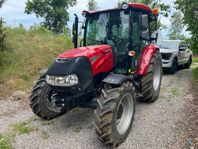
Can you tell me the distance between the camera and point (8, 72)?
8.73m

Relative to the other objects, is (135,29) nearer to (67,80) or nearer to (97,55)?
(97,55)

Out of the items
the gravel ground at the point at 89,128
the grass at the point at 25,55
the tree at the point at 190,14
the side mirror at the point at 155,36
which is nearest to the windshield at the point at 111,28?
the gravel ground at the point at 89,128

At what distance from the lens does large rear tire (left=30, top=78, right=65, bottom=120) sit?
493 centimetres

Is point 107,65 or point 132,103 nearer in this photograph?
point 132,103

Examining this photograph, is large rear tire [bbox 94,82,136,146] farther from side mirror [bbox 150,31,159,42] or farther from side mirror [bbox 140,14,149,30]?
side mirror [bbox 150,31,159,42]

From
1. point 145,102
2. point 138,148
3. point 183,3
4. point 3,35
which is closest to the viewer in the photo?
point 138,148

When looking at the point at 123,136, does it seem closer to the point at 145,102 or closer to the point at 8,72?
the point at 145,102

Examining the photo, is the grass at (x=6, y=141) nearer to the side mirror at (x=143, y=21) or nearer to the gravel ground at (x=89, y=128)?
the gravel ground at (x=89, y=128)

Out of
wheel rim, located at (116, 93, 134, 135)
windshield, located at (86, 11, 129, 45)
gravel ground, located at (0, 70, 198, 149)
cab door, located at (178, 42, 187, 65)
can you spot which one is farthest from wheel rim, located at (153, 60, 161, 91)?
cab door, located at (178, 42, 187, 65)

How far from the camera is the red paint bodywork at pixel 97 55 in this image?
4.45 meters

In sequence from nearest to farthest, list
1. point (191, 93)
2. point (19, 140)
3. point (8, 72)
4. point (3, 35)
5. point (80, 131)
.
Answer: point (19, 140), point (80, 131), point (191, 93), point (8, 72), point (3, 35)

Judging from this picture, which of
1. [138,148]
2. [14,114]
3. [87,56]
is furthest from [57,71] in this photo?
[14,114]

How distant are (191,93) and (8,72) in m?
6.38

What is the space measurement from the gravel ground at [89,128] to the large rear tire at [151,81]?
10.0 inches
